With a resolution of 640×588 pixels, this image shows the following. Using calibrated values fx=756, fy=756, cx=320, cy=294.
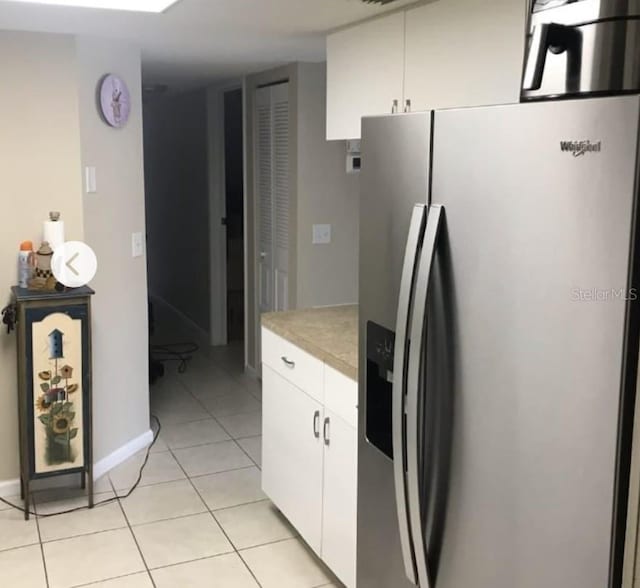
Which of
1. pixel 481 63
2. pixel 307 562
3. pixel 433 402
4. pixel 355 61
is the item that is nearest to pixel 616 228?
pixel 433 402

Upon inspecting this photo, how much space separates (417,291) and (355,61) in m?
1.59

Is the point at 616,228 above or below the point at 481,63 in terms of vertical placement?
below

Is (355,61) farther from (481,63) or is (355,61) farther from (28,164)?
(28,164)

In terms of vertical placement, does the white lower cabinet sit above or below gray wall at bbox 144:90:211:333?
below

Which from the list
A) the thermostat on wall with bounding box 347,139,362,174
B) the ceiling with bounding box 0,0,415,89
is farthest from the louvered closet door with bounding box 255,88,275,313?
the thermostat on wall with bounding box 347,139,362,174

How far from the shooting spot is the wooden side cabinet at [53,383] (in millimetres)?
3121

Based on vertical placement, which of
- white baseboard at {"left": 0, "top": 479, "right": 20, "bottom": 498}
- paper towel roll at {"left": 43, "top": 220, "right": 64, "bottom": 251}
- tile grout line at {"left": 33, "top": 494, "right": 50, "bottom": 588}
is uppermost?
paper towel roll at {"left": 43, "top": 220, "right": 64, "bottom": 251}

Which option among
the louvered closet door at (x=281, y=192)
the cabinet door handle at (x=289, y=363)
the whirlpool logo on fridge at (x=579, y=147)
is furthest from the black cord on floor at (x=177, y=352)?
the whirlpool logo on fridge at (x=579, y=147)

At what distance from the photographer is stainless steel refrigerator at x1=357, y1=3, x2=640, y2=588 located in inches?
46.6

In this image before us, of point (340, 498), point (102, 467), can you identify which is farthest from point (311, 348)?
point (102, 467)

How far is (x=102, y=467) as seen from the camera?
365 cm

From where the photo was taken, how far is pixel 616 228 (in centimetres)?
115

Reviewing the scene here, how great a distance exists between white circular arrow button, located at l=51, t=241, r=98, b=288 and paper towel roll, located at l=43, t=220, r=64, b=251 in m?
0.05

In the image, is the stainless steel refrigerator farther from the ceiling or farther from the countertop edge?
the ceiling
